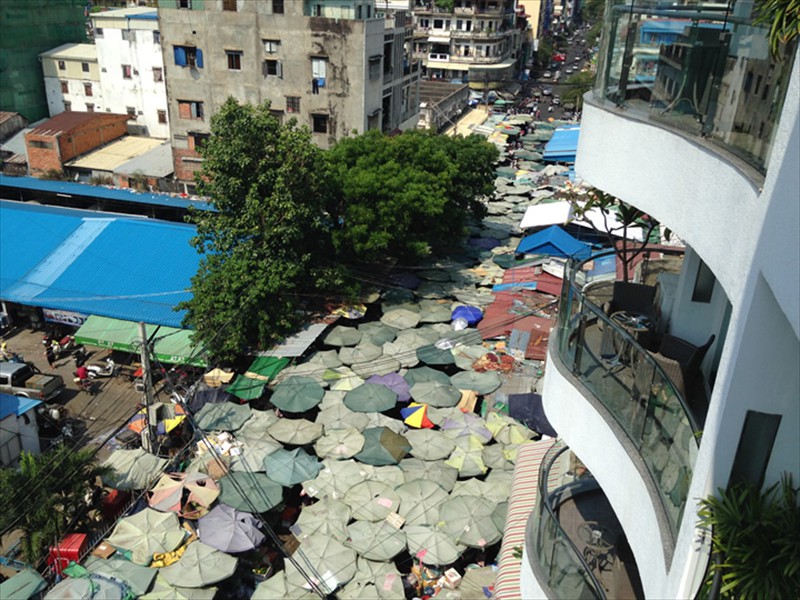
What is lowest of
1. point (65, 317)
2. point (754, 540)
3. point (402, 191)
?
point (65, 317)

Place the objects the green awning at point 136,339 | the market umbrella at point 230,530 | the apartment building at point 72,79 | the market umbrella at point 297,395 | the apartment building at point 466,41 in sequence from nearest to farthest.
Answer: the market umbrella at point 230,530 < the market umbrella at point 297,395 < the green awning at point 136,339 < the apartment building at point 72,79 < the apartment building at point 466,41

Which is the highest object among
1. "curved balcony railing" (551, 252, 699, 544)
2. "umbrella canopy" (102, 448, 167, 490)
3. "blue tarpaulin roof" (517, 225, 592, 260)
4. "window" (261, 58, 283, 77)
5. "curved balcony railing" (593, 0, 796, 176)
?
"curved balcony railing" (593, 0, 796, 176)

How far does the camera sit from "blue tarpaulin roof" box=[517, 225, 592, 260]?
26531 millimetres

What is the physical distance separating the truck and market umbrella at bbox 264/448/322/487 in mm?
7459

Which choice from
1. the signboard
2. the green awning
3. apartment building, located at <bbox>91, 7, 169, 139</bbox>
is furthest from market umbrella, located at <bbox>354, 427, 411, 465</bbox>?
apartment building, located at <bbox>91, 7, 169, 139</bbox>

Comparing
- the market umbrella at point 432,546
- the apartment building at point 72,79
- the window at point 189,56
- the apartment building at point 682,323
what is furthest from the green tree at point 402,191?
the apartment building at point 72,79

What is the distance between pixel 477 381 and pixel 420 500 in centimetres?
524

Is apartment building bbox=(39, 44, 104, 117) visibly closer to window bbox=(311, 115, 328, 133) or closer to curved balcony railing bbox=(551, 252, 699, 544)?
window bbox=(311, 115, 328, 133)

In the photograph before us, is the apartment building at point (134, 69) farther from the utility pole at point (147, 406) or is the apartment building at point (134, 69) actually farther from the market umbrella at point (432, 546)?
the market umbrella at point (432, 546)

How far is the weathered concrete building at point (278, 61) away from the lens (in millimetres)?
30578

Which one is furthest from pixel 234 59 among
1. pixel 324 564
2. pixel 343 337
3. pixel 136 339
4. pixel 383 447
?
pixel 324 564

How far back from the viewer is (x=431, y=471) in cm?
1483

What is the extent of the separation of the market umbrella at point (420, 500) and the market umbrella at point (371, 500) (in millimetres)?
183

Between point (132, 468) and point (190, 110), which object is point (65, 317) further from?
point (190, 110)
